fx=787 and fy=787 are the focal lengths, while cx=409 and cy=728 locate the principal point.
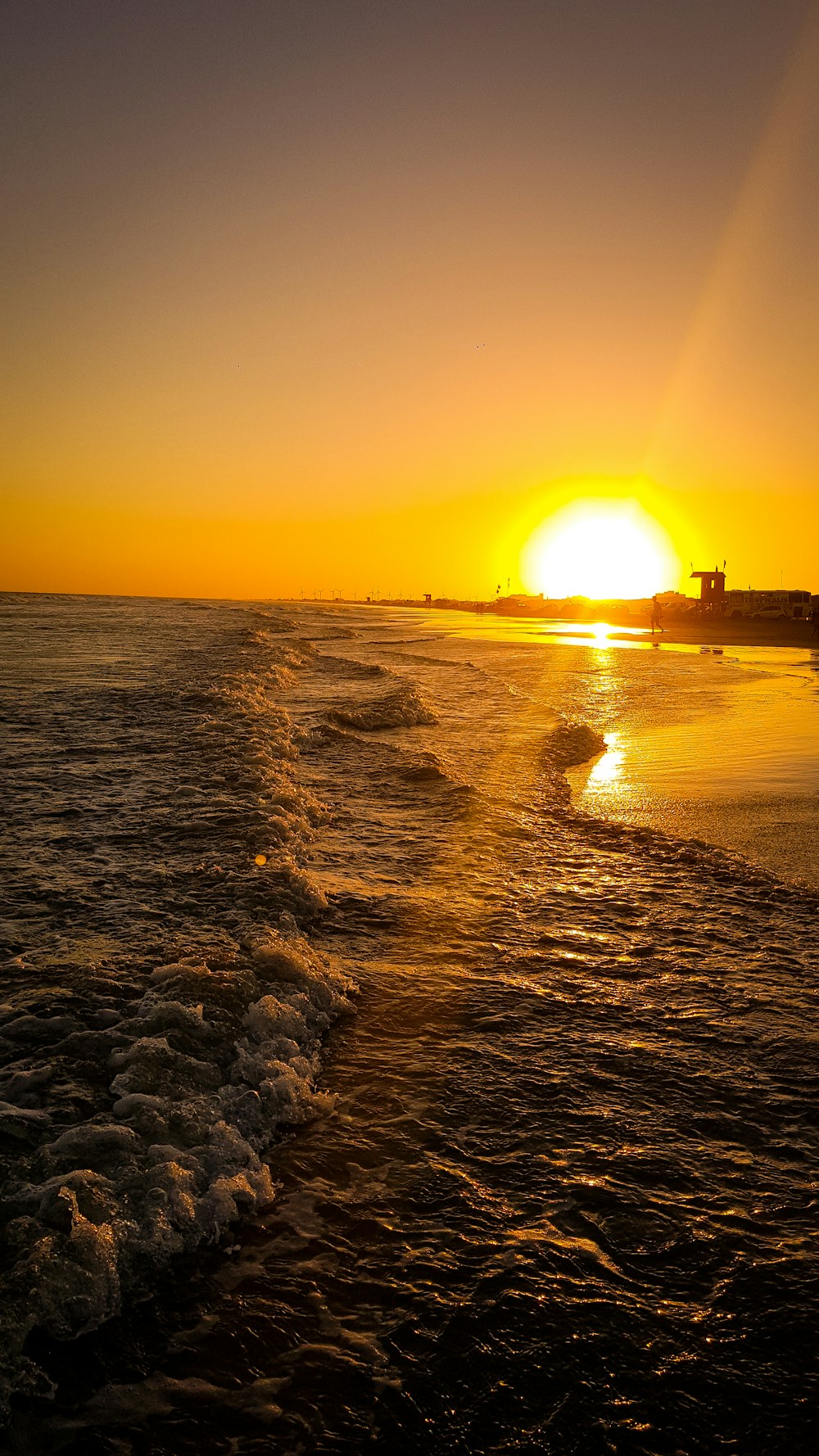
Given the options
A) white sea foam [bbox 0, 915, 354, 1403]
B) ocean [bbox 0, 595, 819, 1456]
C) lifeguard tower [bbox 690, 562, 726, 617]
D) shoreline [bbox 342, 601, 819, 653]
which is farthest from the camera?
lifeguard tower [bbox 690, 562, 726, 617]

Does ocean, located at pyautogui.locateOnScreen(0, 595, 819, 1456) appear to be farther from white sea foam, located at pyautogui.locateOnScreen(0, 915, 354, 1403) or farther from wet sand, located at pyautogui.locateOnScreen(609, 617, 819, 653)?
wet sand, located at pyautogui.locateOnScreen(609, 617, 819, 653)

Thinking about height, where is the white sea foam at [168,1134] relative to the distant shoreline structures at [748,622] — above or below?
below

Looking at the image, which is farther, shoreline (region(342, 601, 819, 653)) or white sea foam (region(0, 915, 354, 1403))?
shoreline (region(342, 601, 819, 653))

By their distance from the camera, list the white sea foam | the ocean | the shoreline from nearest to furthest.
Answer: the ocean, the white sea foam, the shoreline

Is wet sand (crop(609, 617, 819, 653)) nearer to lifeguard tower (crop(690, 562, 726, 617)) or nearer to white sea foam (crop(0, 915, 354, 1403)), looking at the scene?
lifeguard tower (crop(690, 562, 726, 617))

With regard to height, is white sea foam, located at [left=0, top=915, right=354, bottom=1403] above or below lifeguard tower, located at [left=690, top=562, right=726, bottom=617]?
below

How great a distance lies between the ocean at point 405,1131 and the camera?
95.3 inches

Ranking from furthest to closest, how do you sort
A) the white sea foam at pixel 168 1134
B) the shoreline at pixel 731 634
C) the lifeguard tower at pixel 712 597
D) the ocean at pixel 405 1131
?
the lifeguard tower at pixel 712 597 → the shoreline at pixel 731 634 → the white sea foam at pixel 168 1134 → the ocean at pixel 405 1131

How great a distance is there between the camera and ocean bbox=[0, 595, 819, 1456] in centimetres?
242

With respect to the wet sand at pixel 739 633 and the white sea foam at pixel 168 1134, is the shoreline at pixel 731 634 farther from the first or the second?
the white sea foam at pixel 168 1134

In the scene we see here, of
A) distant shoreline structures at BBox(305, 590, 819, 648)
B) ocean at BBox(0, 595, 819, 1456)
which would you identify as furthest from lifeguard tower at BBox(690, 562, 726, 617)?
ocean at BBox(0, 595, 819, 1456)

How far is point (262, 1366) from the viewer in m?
2.49

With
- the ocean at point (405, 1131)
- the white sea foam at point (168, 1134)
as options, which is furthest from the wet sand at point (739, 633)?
the white sea foam at point (168, 1134)

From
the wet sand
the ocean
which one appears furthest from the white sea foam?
the wet sand
